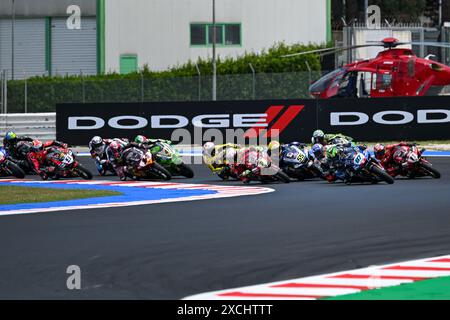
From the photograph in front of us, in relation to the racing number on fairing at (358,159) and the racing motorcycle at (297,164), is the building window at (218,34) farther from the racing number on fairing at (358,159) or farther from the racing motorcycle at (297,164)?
the racing number on fairing at (358,159)

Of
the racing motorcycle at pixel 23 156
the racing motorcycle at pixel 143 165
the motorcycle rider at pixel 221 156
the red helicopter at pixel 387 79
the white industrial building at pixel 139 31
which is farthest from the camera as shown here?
the white industrial building at pixel 139 31

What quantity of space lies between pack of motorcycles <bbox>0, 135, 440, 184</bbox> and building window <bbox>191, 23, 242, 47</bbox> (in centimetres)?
3451

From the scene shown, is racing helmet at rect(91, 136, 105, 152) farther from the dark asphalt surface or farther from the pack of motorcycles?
the dark asphalt surface

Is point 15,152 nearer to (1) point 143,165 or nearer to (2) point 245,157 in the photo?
(1) point 143,165

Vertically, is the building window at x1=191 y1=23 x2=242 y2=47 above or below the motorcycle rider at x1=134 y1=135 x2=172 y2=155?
above

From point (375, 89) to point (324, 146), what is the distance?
53.1ft

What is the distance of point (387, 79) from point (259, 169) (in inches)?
671

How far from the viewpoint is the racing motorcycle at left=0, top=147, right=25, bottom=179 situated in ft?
88.6

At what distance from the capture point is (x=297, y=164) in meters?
24.2

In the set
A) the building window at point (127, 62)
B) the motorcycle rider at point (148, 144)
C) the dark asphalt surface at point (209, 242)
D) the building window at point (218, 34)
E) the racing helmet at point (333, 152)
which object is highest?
the building window at point (218, 34)

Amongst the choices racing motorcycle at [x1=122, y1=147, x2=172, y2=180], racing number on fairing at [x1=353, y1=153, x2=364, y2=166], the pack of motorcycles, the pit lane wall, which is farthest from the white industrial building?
racing number on fairing at [x1=353, y1=153, x2=364, y2=166]

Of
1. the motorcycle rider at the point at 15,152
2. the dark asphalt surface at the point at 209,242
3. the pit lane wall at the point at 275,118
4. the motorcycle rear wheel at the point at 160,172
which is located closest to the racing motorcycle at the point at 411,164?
the dark asphalt surface at the point at 209,242

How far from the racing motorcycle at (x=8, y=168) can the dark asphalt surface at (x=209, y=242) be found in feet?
27.8

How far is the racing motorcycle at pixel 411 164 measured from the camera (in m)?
23.8
